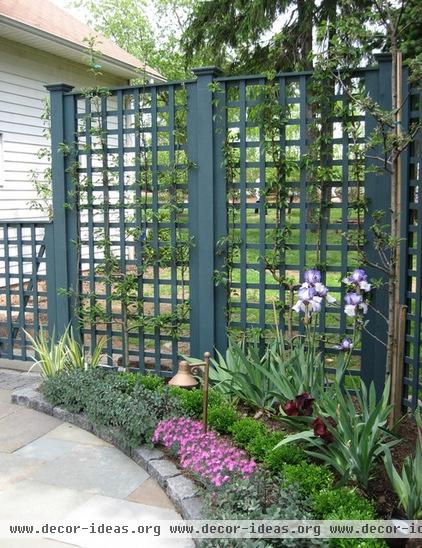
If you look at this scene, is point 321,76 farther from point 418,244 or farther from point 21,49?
point 21,49

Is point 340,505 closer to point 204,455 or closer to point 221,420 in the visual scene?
point 204,455

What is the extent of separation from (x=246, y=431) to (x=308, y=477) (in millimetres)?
608

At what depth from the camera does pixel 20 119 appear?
8.05 m

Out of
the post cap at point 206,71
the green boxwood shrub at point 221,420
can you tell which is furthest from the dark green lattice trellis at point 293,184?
the green boxwood shrub at point 221,420

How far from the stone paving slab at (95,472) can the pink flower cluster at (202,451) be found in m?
0.24

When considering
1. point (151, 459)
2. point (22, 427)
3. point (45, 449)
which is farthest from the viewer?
point (22, 427)

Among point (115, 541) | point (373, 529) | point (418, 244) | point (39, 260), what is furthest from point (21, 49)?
point (373, 529)

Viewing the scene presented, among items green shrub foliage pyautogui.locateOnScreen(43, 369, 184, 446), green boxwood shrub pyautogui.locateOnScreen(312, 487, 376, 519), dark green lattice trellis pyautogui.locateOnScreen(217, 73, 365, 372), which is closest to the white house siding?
green shrub foliage pyautogui.locateOnScreen(43, 369, 184, 446)

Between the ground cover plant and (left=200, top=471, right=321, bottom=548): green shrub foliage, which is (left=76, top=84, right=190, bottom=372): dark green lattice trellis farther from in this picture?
(left=200, top=471, right=321, bottom=548): green shrub foliage

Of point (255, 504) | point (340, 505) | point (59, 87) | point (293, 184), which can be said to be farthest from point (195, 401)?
point (59, 87)

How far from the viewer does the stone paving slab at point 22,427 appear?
3.51 meters

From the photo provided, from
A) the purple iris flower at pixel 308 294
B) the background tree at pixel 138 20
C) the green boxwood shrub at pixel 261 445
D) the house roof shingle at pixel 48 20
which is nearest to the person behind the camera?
the green boxwood shrub at pixel 261 445

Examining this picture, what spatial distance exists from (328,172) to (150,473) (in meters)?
2.18

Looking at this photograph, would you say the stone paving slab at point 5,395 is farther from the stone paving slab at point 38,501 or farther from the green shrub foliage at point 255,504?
the green shrub foliage at point 255,504
